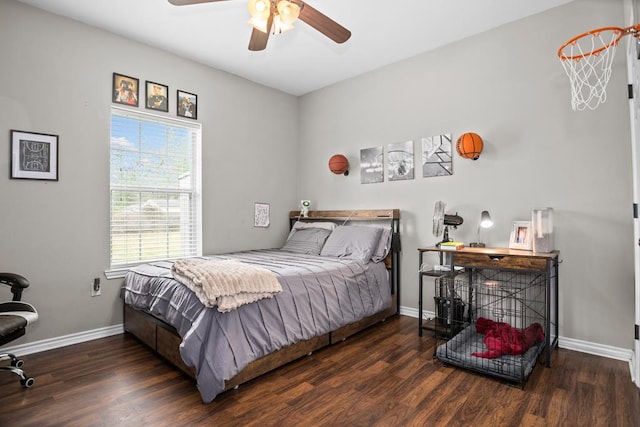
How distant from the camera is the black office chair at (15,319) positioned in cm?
209

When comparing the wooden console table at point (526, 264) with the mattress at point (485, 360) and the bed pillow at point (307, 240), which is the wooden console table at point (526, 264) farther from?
the bed pillow at point (307, 240)

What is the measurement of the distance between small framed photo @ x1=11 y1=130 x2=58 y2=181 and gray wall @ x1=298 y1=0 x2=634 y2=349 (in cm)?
309

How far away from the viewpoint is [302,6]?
2041 millimetres

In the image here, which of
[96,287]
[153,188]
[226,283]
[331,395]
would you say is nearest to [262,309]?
[226,283]

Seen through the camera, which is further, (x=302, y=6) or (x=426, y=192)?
(x=426, y=192)

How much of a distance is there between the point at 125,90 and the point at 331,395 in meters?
3.25

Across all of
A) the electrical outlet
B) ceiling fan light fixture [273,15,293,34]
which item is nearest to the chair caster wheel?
the electrical outlet

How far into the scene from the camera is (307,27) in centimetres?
316

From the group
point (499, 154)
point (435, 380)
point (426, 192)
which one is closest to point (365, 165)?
point (426, 192)

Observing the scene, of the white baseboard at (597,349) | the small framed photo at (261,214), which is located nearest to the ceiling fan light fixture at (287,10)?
the small framed photo at (261,214)

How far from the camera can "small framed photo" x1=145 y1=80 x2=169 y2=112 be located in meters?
3.47

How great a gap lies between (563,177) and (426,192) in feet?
3.94

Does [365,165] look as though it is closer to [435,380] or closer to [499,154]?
[499,154]

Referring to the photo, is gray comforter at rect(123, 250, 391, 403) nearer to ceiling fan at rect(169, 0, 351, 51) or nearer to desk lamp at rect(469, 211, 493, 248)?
desk lamp at rect(469, 211, 493, 248)
